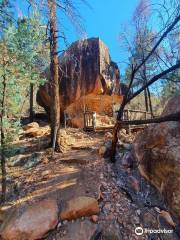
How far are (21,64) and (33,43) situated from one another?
27.9 inches

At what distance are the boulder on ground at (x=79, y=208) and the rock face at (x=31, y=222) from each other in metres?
0.19

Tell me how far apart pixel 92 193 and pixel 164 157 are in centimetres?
174

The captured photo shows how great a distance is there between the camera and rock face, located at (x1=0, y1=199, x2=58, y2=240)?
4.02 m

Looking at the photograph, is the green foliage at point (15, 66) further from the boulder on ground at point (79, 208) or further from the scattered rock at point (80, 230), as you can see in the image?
the scattered rock at point (80, 230)

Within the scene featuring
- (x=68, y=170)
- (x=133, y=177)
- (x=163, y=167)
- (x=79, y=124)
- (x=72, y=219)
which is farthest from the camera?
(x=79, y=124)

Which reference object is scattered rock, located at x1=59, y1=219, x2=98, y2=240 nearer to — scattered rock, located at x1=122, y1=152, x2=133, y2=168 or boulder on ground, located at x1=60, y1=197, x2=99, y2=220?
boulder on ground, located at x1=60, y1=197, x2=99, y2=220

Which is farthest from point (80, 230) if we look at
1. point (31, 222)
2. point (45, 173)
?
point (45, 173)

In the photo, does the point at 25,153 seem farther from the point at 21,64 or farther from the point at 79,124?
the point at 79,124

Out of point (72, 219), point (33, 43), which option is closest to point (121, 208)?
point (72, 219)

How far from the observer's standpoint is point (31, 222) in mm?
4172

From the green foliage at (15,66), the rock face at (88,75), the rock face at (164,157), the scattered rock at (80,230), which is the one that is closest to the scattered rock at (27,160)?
the green foliage at (15,66)

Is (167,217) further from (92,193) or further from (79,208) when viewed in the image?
(79,208)

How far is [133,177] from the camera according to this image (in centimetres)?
559

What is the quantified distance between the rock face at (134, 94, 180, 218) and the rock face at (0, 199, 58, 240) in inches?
89.8
